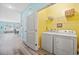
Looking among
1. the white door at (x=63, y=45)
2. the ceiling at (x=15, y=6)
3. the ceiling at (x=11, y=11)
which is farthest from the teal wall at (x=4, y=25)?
the white door at (x=63, y=45)

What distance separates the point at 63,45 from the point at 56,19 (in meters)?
0.50

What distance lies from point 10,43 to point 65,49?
3.29 ft

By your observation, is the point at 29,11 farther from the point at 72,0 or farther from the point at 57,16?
the point at 72,0

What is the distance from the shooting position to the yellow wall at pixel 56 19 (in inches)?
80.5

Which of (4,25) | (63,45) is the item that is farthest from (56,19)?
(4,25)

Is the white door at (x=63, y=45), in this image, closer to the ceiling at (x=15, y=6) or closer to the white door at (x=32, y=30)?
the white door at (x=32, y=30)

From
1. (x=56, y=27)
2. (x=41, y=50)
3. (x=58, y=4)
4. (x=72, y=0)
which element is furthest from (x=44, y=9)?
(x=41, y=50)

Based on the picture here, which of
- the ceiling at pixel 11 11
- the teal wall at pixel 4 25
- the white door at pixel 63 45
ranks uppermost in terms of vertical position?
the ceiling at pixel 11 11

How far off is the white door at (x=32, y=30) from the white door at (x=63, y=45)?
1.26 ft

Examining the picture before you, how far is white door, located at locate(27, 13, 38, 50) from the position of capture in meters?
2.20

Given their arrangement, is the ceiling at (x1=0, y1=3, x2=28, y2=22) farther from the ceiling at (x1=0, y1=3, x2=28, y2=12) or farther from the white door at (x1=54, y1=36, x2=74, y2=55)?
the white door at (x1=54, y1=36, x2=74, y2=55)

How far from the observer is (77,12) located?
201cm

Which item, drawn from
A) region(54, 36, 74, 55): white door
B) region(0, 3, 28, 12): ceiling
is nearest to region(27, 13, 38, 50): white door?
region(0, 3, 28, 12): ceiling

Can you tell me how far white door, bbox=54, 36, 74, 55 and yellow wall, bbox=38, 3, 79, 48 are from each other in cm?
20
